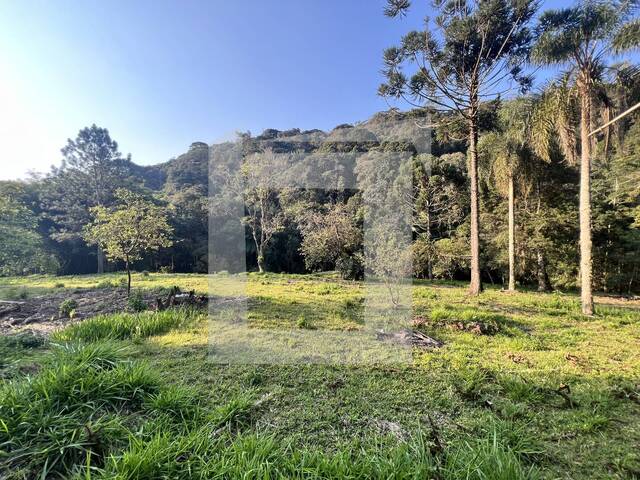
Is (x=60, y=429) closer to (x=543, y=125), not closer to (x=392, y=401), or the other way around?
(x=392, y=401)

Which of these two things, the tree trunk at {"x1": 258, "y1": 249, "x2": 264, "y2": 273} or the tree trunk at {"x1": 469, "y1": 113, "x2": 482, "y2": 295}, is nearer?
the tree trunk at {"x1": 469, "y1": 113, "x2": 482, "y2": 295}

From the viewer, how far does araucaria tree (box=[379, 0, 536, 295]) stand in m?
5.99

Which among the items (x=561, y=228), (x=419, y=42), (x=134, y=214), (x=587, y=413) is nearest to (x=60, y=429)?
(x=587, y=413)

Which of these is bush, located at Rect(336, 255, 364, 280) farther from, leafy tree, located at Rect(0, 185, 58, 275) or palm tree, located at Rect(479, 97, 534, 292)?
leafy tree, located at Rect(0, 185, 58, 275)

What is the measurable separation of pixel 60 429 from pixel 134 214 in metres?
5.34

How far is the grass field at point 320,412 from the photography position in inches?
62.9

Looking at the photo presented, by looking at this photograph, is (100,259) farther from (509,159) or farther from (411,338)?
(509,159)

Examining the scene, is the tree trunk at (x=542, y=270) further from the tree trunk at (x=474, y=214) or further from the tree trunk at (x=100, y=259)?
the tree trunk at (x=100, y=259)

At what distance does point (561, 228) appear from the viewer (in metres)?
10.7

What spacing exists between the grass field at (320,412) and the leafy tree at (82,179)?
19215mm

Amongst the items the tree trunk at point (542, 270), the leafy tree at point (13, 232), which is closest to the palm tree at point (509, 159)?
the tree trunk at point (542, 270)

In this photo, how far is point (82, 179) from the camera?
62.0ft

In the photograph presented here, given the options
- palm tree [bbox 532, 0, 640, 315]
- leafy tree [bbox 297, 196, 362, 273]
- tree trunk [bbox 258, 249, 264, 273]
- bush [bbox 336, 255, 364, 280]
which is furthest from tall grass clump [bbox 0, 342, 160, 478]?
palm tree [bbox 532, 0, 640, 315]

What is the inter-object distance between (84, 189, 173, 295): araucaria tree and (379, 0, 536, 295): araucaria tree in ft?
20.6
